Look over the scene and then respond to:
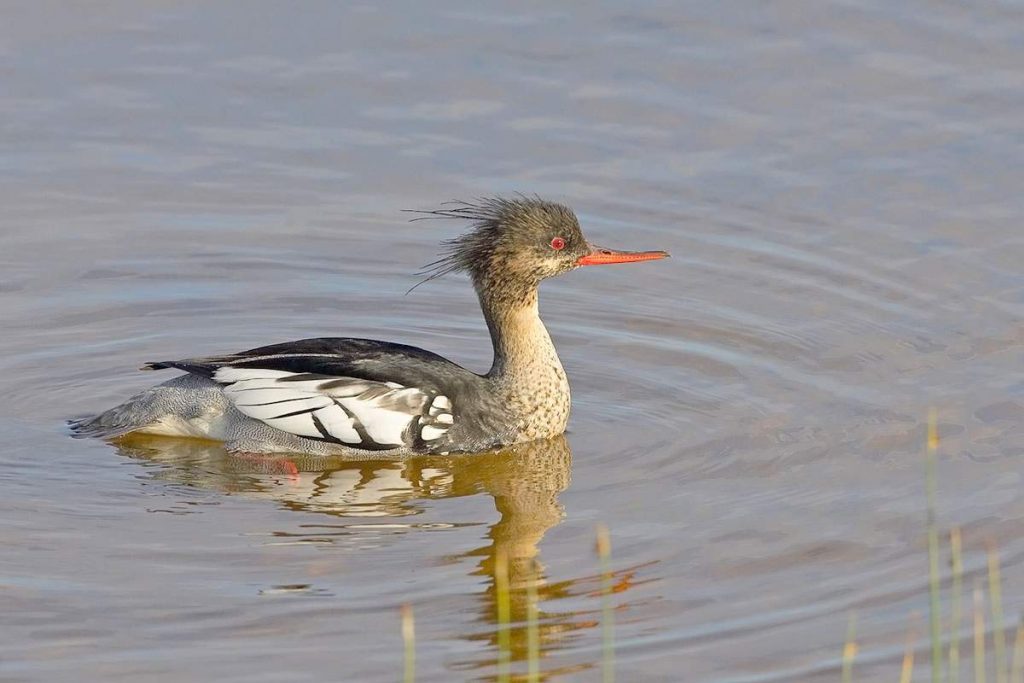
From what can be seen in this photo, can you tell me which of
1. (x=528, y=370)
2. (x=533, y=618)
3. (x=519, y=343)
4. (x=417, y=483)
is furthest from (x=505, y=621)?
(x=519, y=343)

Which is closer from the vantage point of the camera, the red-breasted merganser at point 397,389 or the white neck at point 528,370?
the red-breasted merganser at point 397,389

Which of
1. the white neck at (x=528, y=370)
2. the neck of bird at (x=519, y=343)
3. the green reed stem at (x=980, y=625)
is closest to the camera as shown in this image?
the green reed stem at (x=980, y=625)

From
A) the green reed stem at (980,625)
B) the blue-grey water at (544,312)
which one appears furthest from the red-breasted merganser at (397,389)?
the green reed stem at (980,625)

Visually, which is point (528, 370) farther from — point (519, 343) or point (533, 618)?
point (533, 618)

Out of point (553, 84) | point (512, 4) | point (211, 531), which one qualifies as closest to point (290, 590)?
point (211, 531)

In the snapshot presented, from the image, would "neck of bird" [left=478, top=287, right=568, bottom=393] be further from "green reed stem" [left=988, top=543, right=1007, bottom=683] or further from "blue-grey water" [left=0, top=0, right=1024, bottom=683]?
"green reed stem" [left=988, top=543, right=1007, bottom=683]

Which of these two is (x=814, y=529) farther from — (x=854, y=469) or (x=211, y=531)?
(x=211, y=531)

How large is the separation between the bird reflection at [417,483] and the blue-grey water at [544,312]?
1.2 inches

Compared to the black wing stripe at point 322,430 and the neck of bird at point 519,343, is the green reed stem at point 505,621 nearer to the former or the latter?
the black wing stripe at point 322,430

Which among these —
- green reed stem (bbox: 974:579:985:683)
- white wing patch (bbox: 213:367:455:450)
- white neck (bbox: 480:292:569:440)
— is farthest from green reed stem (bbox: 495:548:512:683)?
green reed stem (bbox: 974:579:985:683)

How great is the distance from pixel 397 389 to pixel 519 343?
906 millimetres

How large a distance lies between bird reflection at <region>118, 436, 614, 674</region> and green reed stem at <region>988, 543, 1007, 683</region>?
1.94 m

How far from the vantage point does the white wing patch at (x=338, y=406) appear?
427 inches

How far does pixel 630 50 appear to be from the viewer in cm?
Answer: 1584
